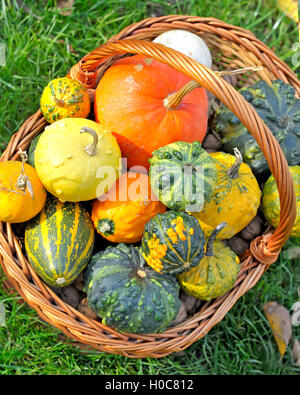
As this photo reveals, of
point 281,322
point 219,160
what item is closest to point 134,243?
point 219,160

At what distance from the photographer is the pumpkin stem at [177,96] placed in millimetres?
1851

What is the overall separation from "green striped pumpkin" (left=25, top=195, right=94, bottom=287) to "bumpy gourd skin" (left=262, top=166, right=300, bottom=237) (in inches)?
36.7

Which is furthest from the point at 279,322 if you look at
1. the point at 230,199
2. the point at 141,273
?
the point at 141,273

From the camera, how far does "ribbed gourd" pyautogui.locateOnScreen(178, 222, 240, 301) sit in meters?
1.96

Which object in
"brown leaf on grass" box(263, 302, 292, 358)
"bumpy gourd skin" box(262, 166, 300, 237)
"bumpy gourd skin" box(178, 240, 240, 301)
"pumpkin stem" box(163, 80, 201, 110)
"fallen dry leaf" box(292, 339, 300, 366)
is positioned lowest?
"fallen dry leaf" box(292, 339, 300, 366)

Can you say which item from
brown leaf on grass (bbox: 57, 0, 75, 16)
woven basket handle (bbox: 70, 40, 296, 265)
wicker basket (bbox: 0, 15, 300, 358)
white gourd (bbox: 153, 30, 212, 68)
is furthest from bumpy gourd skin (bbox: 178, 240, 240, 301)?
brown leaf on grass (bbox: 57, 0, 75, 16)

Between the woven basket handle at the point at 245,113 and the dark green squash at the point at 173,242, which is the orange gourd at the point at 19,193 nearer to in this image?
the dark green squash at the point at 173,242

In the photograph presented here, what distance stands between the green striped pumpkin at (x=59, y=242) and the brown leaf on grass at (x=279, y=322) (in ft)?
4.34

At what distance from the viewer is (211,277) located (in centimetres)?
A: 195

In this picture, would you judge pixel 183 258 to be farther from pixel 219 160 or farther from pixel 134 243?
pixel 219 160

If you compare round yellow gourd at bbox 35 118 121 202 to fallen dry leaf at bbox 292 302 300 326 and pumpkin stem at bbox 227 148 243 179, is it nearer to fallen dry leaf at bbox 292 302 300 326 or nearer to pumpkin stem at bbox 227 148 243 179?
pumpkin stem at bbox 227 148 243 179

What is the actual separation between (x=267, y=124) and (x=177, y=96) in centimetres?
59

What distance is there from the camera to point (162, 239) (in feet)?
5.91

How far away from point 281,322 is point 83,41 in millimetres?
2282
